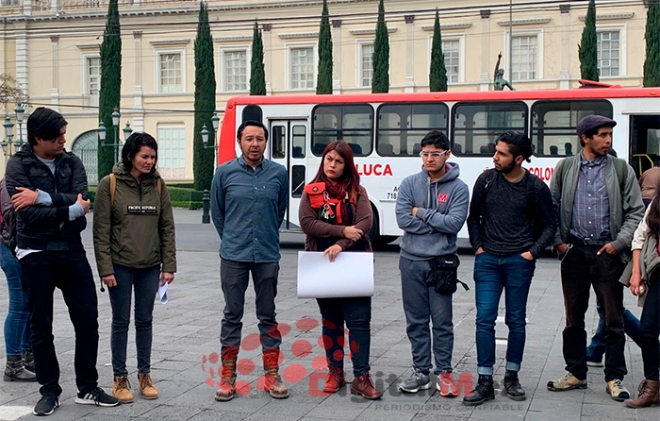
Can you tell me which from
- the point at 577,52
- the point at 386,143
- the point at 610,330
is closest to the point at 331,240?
the point at 610,330

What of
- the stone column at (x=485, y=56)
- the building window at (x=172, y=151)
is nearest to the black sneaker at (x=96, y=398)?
the stone column at (x=485, y=56)

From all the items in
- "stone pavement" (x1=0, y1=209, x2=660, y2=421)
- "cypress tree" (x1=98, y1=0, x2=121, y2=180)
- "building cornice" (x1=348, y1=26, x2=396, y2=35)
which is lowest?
"stone pavement" (x1=0, y1=209, x2=660, y2=421)

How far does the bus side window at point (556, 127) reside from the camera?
1577cm

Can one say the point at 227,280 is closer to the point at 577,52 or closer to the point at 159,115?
the point at 577,52

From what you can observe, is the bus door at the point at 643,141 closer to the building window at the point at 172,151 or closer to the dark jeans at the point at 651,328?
the dark jeans at the point at 651,328

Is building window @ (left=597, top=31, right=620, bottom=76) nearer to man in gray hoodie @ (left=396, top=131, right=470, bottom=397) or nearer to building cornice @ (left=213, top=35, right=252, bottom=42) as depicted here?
building cornice @ (left=213, top=35, right=252, bottom=42)

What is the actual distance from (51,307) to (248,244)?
1350 mm

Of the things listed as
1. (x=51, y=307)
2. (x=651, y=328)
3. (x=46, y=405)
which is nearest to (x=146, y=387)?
(x=46, y=405)

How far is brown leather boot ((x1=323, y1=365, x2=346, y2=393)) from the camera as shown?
5891mm

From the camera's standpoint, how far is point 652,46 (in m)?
32.2

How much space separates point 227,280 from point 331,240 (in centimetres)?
77

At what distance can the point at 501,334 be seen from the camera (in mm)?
7926

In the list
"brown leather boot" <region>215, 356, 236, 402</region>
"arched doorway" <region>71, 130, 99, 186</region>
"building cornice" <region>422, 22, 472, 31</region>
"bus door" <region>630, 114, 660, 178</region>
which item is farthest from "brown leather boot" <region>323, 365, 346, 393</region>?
"arched doorway" <region>71, 130, 99, 186</region>

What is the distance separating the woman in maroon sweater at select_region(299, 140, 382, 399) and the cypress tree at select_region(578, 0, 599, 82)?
30057 mm
